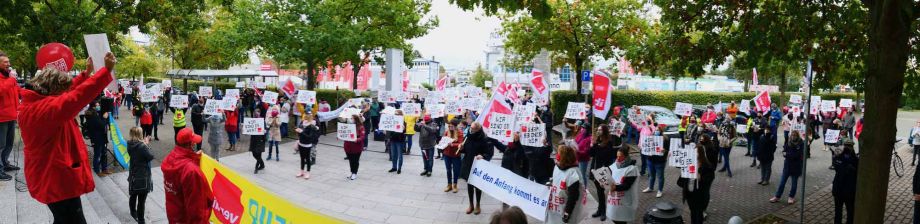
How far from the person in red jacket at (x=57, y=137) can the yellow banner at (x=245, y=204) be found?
1288mm

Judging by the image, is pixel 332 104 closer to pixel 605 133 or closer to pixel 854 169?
pixel 605 133

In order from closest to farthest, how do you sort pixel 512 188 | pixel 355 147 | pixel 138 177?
pixel 138 177, pixel 512 188, pixel 355 147

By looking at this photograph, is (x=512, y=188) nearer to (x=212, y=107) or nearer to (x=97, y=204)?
(x=97, y=204)

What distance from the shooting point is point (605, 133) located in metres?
11.2

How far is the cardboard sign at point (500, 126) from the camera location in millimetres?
10781

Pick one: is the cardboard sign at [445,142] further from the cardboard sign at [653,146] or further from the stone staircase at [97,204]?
the stone staircase at [97,204]

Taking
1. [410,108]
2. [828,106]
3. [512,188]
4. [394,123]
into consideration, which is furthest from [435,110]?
[828,106]

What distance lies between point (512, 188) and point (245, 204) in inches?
149

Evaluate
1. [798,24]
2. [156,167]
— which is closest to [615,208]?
[798,24]

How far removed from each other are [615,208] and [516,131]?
286 cm

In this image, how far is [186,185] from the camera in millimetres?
4883

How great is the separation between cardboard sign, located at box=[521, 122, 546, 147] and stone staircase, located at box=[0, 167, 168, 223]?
6103 mm

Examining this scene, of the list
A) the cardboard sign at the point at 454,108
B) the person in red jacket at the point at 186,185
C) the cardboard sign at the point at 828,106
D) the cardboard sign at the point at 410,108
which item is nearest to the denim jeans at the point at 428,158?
the cardboard sign at the point at 410,108

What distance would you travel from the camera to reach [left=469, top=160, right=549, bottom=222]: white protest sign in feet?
24.1
